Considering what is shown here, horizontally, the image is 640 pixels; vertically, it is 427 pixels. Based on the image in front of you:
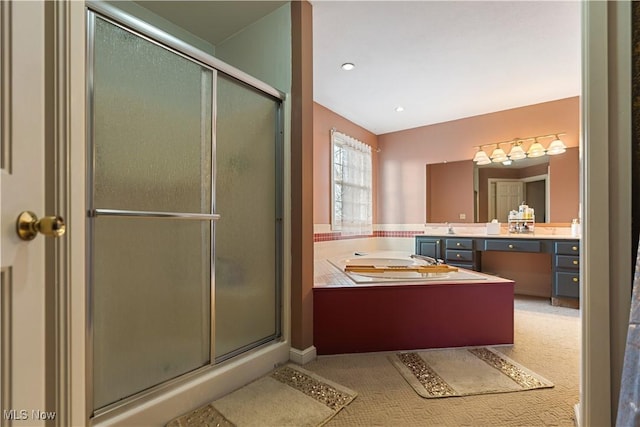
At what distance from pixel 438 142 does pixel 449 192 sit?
28.7 inches

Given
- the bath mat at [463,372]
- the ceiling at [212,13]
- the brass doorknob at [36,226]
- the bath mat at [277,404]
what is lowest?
the bath mat at [463,372]

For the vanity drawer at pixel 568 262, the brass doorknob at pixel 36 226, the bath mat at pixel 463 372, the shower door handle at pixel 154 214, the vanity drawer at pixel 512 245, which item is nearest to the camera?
the brass doorknob at pixel 36 226

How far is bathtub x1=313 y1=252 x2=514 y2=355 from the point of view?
1958 mm

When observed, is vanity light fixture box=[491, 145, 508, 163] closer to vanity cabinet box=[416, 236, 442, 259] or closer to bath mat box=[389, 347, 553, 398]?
vanity cabinet box=[416, 236, 442, 259]

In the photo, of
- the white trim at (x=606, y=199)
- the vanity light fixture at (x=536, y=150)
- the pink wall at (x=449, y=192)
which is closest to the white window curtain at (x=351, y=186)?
the pink wall at (x=449, y=192)

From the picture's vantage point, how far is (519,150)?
3611mm

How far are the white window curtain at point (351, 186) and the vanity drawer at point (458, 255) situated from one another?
113 centimetres

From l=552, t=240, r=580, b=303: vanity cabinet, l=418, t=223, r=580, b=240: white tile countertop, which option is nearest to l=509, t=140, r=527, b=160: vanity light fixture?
l=418, t=223, r=580, b=240: white tile countertop

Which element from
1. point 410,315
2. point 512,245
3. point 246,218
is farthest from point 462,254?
point 246,218

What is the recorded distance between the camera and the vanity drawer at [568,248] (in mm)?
2912

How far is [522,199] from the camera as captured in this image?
12.2 ft

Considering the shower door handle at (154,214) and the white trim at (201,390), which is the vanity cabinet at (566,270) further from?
the shower door handle at (154,214)

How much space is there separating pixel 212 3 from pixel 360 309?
2.25 metres

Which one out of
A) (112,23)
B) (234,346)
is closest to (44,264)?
(112,23)
